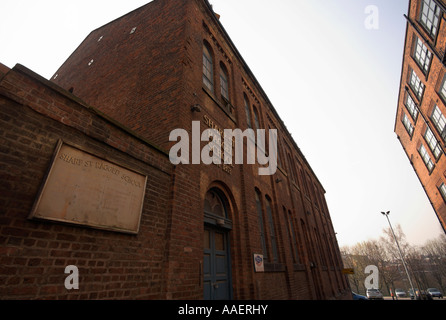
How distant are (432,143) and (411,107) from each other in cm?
427

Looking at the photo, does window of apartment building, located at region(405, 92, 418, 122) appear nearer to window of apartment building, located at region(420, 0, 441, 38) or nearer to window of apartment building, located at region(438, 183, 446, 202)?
window of apartment building, located at region(438, 183, 446, 202)

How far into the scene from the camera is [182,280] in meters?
3.56

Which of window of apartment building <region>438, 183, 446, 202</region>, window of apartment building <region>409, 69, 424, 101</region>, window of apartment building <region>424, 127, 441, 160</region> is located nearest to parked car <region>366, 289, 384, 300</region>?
window of apartment building <region>438, 183, 446, 202</region>

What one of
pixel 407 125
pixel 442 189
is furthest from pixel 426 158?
pixel 407 125

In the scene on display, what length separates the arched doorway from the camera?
466cm

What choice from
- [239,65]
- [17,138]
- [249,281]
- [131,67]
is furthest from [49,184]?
[239,65]

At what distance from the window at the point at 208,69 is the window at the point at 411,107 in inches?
830

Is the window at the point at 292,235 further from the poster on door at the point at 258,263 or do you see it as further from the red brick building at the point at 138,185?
the poster on door at the point at 258,263

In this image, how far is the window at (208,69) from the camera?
7.03 meters

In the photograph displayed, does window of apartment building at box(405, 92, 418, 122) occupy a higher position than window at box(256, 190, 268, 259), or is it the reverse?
window of apartment building at box(405, 92, 418, 122)

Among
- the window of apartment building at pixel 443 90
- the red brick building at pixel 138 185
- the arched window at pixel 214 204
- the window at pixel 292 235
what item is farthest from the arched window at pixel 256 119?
the window of apartment building at pixel 443 90

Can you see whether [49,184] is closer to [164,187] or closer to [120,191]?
[120,191]

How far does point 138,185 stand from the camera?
3459 mm

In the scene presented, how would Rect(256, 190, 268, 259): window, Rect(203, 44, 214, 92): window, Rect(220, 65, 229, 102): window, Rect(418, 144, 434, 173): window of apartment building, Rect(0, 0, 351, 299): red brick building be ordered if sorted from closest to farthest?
1. Rect(0, 0, 351, 299): red brick building
2. Rect(203, 44, 214, 92): window
3. Rect(256, 190, 268, 259): window
4. Rect(220, 65, 229, 102): window
5. Rect(418, 144, 434, 173): window of apartment building
